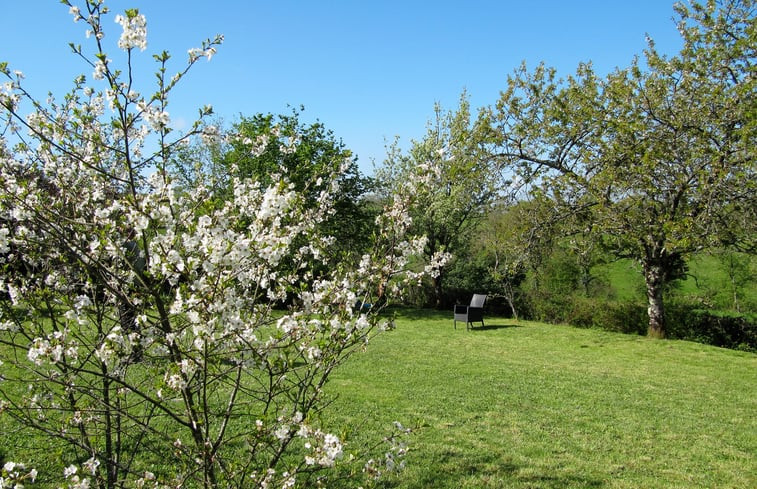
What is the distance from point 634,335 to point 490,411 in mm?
8610

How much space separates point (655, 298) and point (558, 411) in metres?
7.75

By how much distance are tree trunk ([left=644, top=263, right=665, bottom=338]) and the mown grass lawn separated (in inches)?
38.6

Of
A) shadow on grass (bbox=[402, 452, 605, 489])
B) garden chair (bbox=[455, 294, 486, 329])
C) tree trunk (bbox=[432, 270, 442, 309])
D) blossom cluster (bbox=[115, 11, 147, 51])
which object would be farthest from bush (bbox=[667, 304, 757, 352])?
blossom cluster (bbox=[115, 11, 147, 51])

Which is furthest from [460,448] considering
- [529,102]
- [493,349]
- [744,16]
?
[744,16]

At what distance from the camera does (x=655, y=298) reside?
41.2 ft

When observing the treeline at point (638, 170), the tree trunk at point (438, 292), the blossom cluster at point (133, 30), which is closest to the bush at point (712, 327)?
the treeline at point (638, 170)

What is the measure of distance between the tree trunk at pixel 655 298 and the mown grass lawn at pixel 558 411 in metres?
0.98

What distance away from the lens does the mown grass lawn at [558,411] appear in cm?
455

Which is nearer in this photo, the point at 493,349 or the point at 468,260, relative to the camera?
the point at 493,349

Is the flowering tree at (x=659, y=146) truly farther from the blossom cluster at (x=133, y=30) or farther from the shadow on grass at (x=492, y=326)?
the blossom cluster at (x=133, y=30)

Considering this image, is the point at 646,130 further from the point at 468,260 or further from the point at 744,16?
the point at 468,260

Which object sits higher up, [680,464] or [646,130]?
[646,130]

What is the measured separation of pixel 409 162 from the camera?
69.8 feet

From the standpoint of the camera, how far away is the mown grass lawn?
4.55 meters
